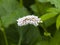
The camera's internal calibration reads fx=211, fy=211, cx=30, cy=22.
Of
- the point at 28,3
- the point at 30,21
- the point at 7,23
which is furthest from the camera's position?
the point at 28,3

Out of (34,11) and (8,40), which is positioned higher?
(34,11)

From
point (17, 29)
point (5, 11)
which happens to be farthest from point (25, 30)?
point (5, 11)

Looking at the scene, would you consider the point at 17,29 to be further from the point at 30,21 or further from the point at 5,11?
the point at 30,21

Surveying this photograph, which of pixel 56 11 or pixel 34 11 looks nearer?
pixel 56 11

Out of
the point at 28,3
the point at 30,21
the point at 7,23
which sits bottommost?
the point at 30,21

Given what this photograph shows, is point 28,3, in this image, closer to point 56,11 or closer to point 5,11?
point 5,11

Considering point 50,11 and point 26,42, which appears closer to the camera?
point 50,11

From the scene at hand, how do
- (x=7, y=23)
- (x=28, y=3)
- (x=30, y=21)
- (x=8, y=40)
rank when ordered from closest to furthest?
(x=30, y=21), (x=7, y=23), (x=8, y=40), (x=28, y=3)

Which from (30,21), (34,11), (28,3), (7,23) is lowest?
(30,21)

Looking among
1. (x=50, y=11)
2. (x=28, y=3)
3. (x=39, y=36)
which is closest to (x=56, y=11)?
(x=50, y=11)
